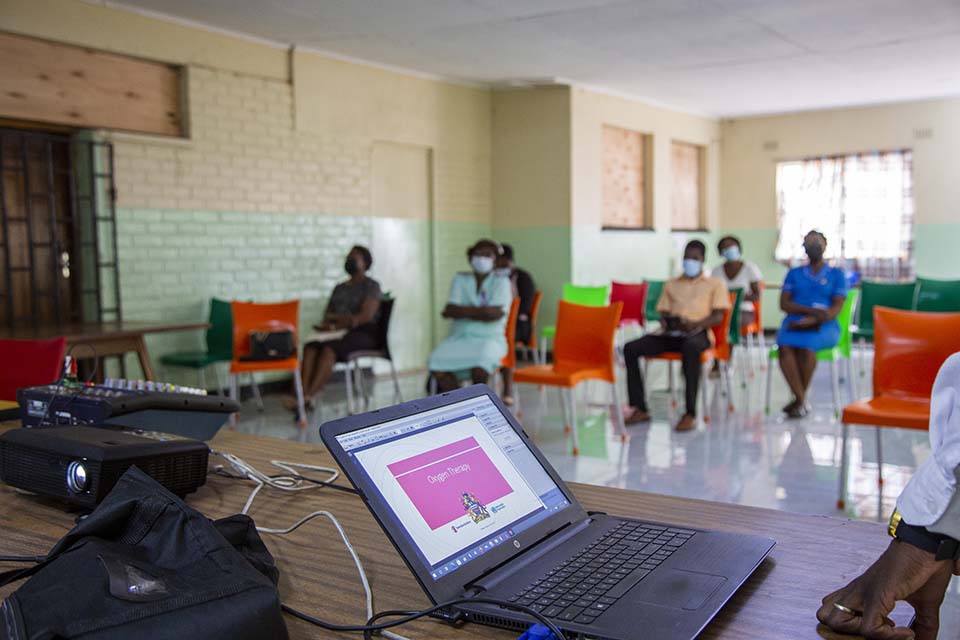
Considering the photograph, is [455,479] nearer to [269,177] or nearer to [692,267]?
[692,267]

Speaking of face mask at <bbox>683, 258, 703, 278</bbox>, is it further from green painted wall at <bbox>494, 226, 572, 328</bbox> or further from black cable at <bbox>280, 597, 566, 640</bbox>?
black cable at <bbox>280, 597, 566, 640</bbox>

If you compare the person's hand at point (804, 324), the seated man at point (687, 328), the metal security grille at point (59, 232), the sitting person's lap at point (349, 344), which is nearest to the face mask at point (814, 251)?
the person's hand at point (804, 324)

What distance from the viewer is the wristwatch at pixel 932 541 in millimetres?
985

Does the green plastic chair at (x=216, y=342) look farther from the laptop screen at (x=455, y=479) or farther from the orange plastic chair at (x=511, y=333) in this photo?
the laptop screen at (x=455, y=479)

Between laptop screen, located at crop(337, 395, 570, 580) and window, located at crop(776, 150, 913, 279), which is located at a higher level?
window, located at crop(776, 150, 913, 279)

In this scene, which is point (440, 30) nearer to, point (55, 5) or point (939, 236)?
point (55, 5)

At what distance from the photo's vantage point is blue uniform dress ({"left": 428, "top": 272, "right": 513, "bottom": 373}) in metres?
5.70

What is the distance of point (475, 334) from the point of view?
582 cm

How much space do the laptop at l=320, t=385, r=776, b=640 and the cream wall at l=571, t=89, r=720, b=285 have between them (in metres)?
7.70

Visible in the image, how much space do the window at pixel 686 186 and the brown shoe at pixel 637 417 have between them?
5389 millimetres

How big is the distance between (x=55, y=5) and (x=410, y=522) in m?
5.62

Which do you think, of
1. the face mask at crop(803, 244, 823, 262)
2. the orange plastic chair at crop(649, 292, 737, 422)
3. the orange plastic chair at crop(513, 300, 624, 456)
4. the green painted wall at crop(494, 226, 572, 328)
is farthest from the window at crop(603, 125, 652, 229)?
the orange plastic chair at crop(513, 300, 624, 456)

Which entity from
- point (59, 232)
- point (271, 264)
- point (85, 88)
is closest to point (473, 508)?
point (85, 88)

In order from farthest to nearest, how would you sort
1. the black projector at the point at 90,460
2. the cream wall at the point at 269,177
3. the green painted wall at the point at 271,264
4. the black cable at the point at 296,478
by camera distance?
the green painted wall at the point at 271,264 → the cream wall at the point at 269,177 → the black cable at the point at 296,478 → the black projector at the point at 90,460
